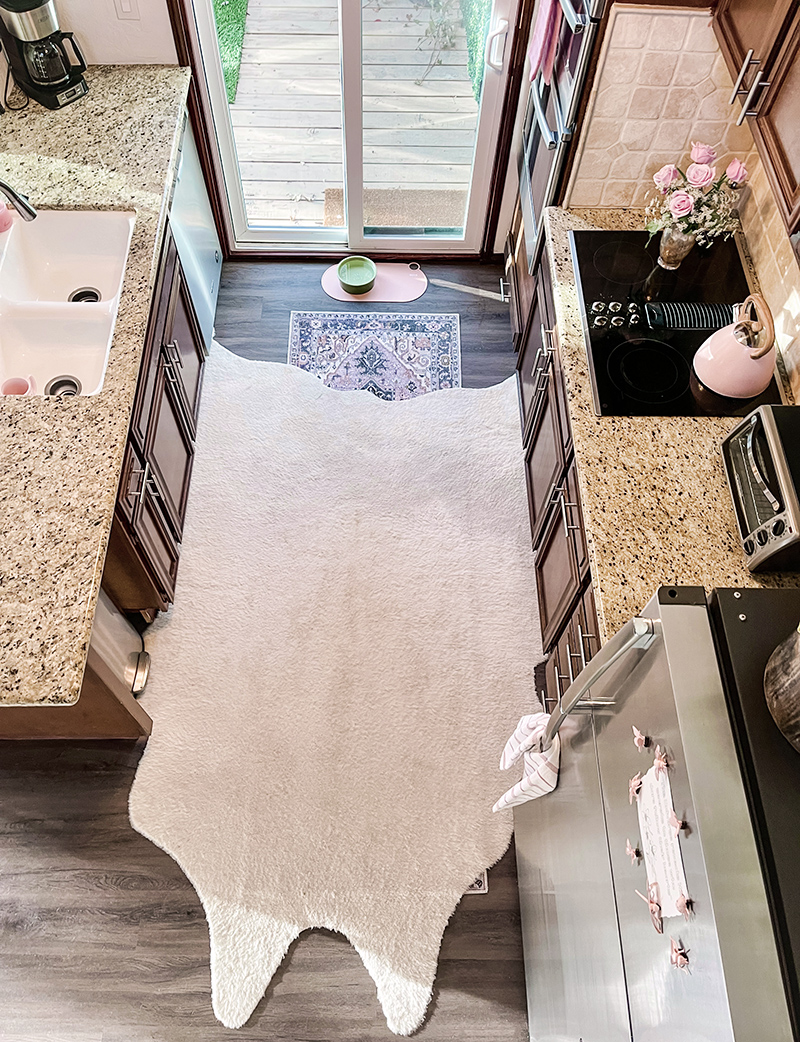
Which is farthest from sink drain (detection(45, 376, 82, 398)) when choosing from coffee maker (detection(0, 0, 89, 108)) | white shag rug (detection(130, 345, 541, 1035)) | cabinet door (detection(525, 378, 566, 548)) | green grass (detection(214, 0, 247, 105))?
green grass (detection(214, 0, 247, 105))

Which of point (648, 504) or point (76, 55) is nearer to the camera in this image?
point (648, 504)

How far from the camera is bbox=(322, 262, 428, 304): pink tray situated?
3.51 m

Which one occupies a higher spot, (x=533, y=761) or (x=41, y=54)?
(x=41, y=54)

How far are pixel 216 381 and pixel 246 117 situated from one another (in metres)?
1.17

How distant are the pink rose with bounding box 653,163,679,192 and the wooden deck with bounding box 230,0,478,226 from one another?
1.32m

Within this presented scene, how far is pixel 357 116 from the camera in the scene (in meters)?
3.06

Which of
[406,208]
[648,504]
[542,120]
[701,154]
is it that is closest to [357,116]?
[406,208]

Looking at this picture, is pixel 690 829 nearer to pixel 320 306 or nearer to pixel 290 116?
pixel 320 306

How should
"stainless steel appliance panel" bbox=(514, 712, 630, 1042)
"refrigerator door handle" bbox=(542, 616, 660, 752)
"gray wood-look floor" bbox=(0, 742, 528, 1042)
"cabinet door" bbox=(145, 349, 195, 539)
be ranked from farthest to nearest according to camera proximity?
"cabinet door" bbox=(145, 349, 195, 539) → "gray wood-look floor" bbox=(0, 742, 528, 1042) → "stainless steel appliance panel" bbox=(514, 712, 630, 1042) → "refrigerator door handle" bbox=(542, 616, 660, 752)

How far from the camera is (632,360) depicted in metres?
2.07

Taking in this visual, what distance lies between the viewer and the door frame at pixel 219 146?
2709 mm

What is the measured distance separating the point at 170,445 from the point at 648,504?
1621mm

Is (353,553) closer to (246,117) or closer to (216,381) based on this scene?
(216,381)

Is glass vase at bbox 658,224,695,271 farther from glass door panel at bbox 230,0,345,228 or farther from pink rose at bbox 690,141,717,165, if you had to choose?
glass door panel at bbox 230,0,345,228
